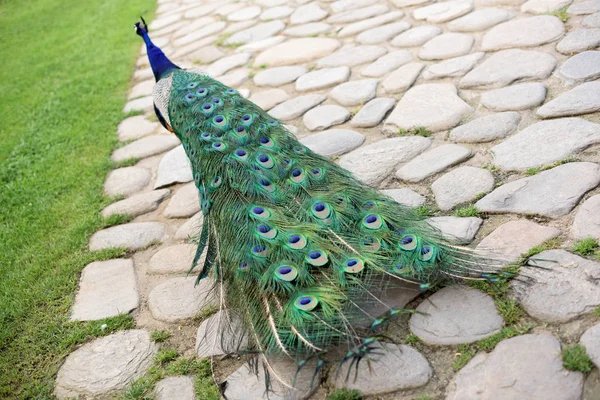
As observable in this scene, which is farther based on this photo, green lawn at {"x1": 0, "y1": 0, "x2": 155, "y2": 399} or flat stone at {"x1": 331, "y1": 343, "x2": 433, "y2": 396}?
green lawn at {"x1": 0, "y1": 0, "x2": 155, "y2": 399}

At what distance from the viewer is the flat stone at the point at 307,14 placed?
20.1 feet

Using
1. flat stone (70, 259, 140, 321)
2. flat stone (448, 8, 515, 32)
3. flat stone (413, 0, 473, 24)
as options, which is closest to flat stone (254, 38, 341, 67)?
flat stone (413, 0, 473, 24)

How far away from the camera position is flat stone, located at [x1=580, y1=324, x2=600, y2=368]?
1855 millimetres

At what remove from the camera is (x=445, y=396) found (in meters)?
1.94

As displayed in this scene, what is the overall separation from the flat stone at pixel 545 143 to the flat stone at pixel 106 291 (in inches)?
79.0

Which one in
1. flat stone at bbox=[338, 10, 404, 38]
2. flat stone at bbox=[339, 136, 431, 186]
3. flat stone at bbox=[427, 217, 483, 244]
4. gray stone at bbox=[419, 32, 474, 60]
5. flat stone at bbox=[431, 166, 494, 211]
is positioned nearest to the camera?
flat stone at bbox=[427, 217, 483, 244]

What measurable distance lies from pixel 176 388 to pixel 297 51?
3771 mm

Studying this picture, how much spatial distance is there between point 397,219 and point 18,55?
22.8ft

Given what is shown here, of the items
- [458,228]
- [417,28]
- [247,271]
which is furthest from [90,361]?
[417,28]

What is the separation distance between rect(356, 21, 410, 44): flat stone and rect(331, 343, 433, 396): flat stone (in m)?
3.60

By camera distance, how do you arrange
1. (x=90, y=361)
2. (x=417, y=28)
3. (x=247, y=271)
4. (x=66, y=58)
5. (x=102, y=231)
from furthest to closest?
(x=66, y=58) → (x=417, y=28) → (x=102, y=231) → (x=90, y=361) → (x=247, y=271)

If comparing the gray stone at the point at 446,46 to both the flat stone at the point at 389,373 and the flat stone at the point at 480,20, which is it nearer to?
the flat stone at the point at 480,20

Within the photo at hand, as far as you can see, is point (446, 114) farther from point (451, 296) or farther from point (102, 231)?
point (102, 231)

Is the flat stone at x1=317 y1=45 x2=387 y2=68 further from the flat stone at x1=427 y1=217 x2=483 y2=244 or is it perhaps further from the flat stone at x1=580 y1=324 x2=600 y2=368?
the flat stone at x1=580 y1=324 x2=600 y2=368
